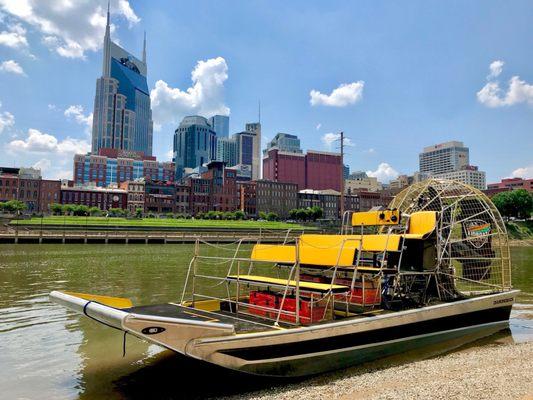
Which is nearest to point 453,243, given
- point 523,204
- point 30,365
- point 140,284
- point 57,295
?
point 57,295

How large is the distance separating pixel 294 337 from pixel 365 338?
2.12 metres

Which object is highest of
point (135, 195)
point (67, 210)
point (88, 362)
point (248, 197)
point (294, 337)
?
point (248, 197)

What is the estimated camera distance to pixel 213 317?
9.77 metres

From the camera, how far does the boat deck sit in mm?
9055

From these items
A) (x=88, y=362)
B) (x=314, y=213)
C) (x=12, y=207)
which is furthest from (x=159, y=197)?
(x=88, y=362)

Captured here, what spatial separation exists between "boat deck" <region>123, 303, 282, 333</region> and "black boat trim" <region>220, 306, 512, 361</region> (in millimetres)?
494

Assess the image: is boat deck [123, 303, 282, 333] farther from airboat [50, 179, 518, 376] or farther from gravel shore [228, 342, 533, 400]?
gravel shore [228, 342, 533, 400]

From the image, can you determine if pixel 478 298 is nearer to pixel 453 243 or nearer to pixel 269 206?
pixel 453 243

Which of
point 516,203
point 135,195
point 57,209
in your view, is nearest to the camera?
point 516,203

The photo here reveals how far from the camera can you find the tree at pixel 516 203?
11244 cm

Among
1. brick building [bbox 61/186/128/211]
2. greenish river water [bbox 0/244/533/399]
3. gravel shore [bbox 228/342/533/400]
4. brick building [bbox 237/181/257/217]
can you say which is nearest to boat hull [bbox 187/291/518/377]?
gravel shore [bbox 228/342/533/400]

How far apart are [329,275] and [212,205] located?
157 meters

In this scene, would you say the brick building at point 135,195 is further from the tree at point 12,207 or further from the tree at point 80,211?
the tree at point 12,207

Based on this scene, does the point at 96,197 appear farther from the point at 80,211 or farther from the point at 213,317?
the point at 213,317
